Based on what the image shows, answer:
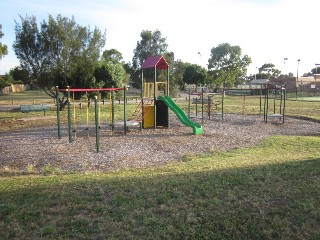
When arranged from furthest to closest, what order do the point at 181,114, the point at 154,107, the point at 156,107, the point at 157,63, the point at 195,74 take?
1. the point at 195,74
2. the point at 156,107
3. the point at 157,63
4. the point at 154,107
5. the point at 181,114

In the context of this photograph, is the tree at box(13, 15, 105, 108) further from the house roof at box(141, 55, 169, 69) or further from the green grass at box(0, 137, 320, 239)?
the green grass at box(0, 137, 320, 239)

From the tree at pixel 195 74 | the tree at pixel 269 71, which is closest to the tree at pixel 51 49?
the tree at pixel 195 74

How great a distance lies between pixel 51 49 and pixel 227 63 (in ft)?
155

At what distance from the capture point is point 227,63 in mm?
65125

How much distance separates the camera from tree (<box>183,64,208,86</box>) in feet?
251

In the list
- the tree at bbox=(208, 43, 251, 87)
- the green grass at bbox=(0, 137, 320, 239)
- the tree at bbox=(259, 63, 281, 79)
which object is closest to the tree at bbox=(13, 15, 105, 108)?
the green grass at bbox=(0, 137, 320, 239)

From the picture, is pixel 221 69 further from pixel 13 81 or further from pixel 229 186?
pixel 229 186

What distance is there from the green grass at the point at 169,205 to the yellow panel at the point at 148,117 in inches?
352

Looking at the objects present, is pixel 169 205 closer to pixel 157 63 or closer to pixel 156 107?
pixel 156 107

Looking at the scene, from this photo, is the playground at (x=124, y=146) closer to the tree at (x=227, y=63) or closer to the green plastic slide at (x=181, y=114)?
the green plastic slide at (x=181, y=114)

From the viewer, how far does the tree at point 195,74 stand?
251 ft

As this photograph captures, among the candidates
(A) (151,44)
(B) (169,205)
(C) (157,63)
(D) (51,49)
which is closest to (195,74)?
(A) (151,44)

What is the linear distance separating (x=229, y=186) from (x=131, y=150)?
5046 millimetres

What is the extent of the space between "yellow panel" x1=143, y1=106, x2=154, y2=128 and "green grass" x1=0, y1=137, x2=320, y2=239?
8.94 m
